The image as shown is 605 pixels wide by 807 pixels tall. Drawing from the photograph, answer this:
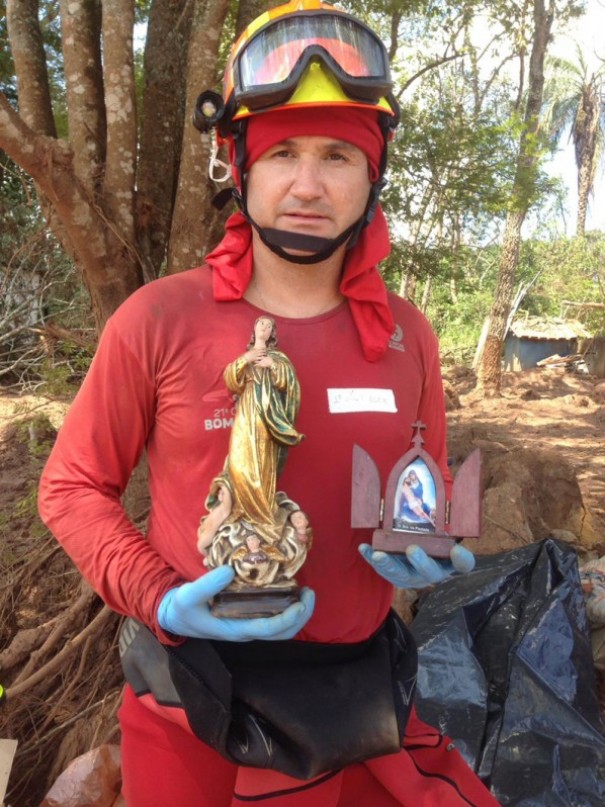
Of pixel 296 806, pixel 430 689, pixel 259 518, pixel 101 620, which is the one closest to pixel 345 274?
pixel 259 518

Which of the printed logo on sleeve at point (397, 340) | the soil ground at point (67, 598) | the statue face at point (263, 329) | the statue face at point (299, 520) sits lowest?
the soil ground at point (67, 598)

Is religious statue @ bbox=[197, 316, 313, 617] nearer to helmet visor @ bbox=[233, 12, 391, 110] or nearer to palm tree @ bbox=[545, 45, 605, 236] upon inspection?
helmet visor @ bbox=[233, 12, 391, 110]

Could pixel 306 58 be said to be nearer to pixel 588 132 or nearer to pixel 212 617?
pixel 212 617

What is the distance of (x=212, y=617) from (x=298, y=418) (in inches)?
21.9

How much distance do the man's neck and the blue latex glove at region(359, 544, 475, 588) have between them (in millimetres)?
695

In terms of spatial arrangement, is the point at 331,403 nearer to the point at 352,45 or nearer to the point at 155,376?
the point at 155,376

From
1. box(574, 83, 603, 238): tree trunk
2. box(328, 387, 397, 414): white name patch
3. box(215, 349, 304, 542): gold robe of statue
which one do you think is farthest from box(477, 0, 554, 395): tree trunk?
box(574, 83, 603, 238): tree trunk

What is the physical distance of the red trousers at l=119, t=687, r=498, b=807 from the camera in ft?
5.59

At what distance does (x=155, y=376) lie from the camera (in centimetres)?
178

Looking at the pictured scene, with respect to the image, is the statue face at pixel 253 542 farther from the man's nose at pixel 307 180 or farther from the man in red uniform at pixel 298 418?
the man's nose at pixel 307 180

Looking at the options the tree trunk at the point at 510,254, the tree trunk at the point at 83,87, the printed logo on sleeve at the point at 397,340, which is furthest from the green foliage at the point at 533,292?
the printed logo on sleeve at the point at 397,340

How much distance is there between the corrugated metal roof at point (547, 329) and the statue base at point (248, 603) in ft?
56.1

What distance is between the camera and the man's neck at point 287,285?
1.94 meters

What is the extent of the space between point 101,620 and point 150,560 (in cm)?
252
